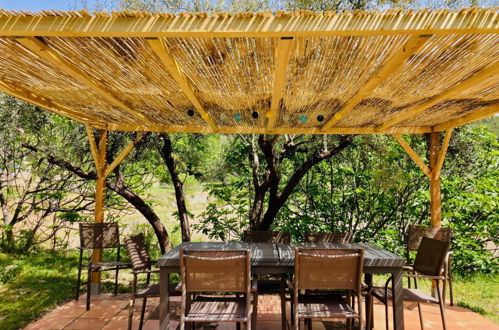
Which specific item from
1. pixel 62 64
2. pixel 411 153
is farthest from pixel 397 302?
pixel 62 64

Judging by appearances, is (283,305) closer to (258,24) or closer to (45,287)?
(258,24)

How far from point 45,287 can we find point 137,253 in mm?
2484

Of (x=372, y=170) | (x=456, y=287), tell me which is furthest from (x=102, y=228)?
(x=456, y=287)

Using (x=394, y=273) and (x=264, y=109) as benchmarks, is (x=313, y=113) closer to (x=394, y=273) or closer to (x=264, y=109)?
(x=264, y=109)

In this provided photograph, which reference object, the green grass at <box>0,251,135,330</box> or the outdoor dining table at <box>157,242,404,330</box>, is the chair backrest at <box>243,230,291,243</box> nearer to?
the outdoor dining table at <box>157,242,404,330</box>

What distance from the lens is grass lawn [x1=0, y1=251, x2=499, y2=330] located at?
13.1ft

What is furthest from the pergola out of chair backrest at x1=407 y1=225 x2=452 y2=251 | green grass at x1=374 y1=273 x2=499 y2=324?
green grass at x1=374 y1=273 x2=499 y2=324

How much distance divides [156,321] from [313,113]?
9.57 ft

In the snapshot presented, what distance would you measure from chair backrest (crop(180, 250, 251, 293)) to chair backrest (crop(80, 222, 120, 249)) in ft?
7.94

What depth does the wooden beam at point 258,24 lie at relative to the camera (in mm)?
1821

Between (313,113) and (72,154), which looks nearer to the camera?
(313,113)

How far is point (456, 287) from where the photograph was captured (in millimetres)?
5102

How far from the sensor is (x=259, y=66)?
103 inches

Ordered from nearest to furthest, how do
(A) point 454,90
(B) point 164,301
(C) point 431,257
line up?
1. (B) point 164,301
2. (A) point 454,90
3. (C) point 431,257
